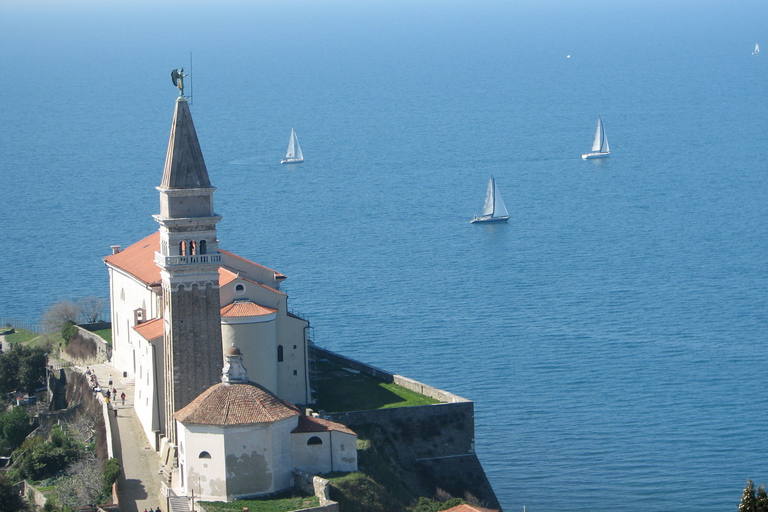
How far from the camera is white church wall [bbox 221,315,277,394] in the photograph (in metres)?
51.1

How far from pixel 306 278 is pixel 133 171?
171 feet

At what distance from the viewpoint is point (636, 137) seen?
169875 millimetres

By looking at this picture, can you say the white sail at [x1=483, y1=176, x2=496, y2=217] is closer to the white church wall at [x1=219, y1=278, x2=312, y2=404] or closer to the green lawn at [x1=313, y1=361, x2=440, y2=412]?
the green lawn at [x1=313, y1=361, x2=440, y2=412]

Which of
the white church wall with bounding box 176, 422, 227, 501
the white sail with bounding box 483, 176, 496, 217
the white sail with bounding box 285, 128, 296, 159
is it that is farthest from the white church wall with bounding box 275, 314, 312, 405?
the white sail with bounding box 285, 128, 296, 159

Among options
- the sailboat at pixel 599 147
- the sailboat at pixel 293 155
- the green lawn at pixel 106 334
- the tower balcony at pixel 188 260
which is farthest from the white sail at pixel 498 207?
the tower balcony at pixel 188 260

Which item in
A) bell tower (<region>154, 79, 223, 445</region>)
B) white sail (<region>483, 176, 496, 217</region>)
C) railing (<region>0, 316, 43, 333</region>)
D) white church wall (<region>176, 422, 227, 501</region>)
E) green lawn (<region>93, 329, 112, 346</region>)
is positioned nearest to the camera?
white church wall (<region>176, 422, 227, 501</region>)

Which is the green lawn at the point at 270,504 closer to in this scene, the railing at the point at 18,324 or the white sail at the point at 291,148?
the railing at the point at 18,324

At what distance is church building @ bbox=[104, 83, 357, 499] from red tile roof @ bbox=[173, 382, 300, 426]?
0.14ft

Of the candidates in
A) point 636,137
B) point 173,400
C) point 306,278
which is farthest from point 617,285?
point 636,137

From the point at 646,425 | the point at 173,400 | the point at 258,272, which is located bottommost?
the point at 646,425

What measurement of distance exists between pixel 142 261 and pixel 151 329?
25.9 ft

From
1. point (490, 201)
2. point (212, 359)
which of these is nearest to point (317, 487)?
point (212, 359)

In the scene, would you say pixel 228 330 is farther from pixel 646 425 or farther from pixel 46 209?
pixel 46 209

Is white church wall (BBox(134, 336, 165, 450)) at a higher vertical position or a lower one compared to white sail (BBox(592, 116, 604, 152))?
lower
